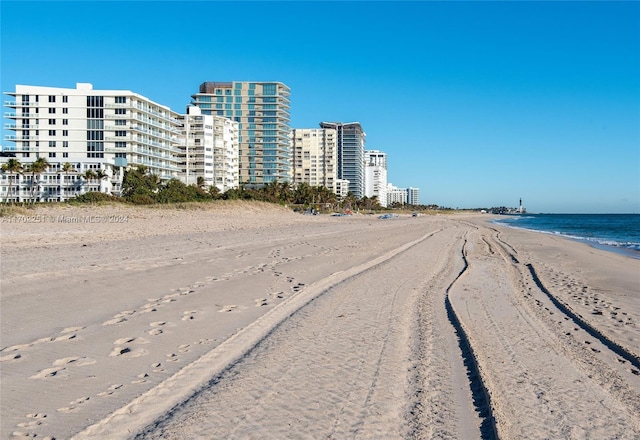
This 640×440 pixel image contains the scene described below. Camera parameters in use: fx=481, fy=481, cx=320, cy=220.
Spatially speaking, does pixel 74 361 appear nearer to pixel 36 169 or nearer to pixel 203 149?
pixel 36 169

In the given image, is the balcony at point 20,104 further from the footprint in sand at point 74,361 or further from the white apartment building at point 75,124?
the footprint in sand at point 74,361

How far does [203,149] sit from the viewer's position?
3964 inches

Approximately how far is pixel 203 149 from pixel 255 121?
25983 millimetres

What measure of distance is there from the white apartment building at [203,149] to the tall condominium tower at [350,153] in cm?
8066

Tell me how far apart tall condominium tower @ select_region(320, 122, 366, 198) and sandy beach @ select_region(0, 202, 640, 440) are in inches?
6721

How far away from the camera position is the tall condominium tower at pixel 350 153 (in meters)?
182

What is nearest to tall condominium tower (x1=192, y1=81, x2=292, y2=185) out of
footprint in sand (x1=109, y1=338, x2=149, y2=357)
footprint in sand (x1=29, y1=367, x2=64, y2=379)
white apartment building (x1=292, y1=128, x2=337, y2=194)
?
white apartment building (x1=292, y1=128, x2=337, y2=194)

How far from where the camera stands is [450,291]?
35.0ft

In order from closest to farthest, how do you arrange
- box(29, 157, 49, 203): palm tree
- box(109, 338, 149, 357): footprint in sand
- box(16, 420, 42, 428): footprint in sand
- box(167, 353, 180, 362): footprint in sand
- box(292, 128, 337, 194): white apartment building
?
box(16, 420, 42, 428): footprint in sand
box(167, 353, 180, 362): footprint in sand
box(109, 338, 149, 357): footprint in sand
box(29, 157, 49, 203): palm tree
box(292, 128, 337, 194): white apartment building

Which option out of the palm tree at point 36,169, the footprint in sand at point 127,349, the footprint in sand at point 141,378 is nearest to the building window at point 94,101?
the palm tree at point 36,169

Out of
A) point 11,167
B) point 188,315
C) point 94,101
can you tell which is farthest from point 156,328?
point 94,101

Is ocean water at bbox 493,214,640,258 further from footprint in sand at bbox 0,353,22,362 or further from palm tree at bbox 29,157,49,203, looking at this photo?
palm tree at bbox 29,157,49,203

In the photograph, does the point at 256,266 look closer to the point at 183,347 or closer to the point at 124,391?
the point at 183,347

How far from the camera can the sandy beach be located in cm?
407
